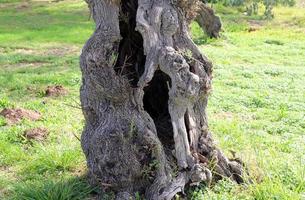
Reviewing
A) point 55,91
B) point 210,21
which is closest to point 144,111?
point 55,91

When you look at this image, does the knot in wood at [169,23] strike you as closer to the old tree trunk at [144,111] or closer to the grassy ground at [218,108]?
the old tree trunk at [144,111]

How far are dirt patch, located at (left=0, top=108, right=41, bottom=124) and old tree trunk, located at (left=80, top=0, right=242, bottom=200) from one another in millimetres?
3425

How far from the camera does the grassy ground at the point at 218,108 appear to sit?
6.04 meters

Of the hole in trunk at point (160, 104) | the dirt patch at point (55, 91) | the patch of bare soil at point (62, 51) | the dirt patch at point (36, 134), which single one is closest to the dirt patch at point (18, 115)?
the dirt patch at point (36, 134)

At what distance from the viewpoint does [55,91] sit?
11.2 meters

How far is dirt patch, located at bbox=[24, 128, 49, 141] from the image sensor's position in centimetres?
804

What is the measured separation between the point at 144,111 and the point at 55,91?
18.7 ft

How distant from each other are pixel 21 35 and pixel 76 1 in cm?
1267

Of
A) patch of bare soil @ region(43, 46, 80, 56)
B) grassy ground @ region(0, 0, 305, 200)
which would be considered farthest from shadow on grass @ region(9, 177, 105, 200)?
patch of bare soil @ region(43, 46, 80, 56)

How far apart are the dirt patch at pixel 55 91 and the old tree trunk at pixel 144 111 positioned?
16.8ft

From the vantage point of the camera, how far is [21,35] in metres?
20.2

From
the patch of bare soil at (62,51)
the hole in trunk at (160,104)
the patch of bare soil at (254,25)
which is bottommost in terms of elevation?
the patch of bare soil at (254,25)

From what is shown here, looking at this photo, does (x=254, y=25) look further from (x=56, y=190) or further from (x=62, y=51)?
(x=56, y=190)

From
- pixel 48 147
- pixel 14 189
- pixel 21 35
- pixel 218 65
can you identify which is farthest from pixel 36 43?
pixel 14 189
